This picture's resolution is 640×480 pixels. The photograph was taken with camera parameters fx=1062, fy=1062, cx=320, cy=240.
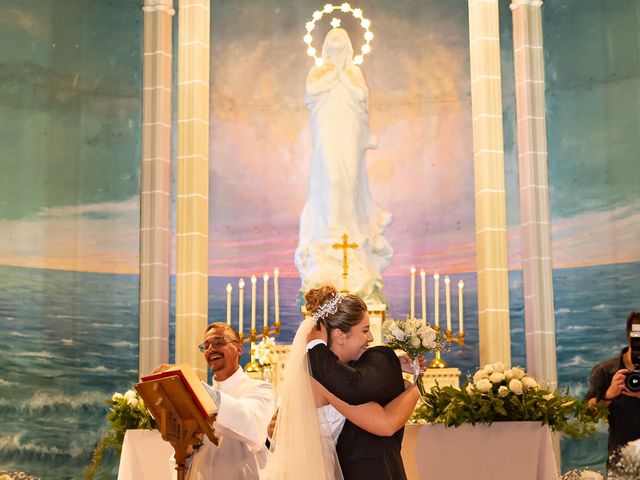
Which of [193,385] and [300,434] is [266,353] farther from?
[300,434]

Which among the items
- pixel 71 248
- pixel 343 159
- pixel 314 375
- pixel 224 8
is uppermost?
pixel 224 8

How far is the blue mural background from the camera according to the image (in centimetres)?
1061

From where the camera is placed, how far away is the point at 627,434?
19.3 ft

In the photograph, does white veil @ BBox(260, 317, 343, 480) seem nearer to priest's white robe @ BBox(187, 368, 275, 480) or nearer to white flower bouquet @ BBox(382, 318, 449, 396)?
priest's white robe @ BBox(187, 368, 275, 480)

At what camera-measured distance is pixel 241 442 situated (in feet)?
17.1

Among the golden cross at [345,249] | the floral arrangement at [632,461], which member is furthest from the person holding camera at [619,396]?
the golden cross at [345,249]

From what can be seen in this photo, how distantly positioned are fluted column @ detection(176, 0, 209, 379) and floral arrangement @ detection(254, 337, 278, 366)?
1.55 metres

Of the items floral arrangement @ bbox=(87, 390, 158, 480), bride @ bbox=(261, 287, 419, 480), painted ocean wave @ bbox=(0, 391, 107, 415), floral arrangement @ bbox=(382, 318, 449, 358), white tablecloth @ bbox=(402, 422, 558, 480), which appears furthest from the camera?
painted ocean wave @ bbox=(0, 391, 107, 415)

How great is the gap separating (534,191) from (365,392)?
684cm

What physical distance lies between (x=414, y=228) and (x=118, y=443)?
614cm

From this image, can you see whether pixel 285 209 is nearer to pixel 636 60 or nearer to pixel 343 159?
pixel 343 159

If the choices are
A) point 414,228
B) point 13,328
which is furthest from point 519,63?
point 13,328

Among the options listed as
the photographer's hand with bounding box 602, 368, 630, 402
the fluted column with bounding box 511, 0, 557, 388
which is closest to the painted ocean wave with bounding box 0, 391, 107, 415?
the fluted column with bounding box 511, 0, 557, 388

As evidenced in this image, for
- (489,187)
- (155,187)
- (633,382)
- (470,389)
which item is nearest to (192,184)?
(155,187)
